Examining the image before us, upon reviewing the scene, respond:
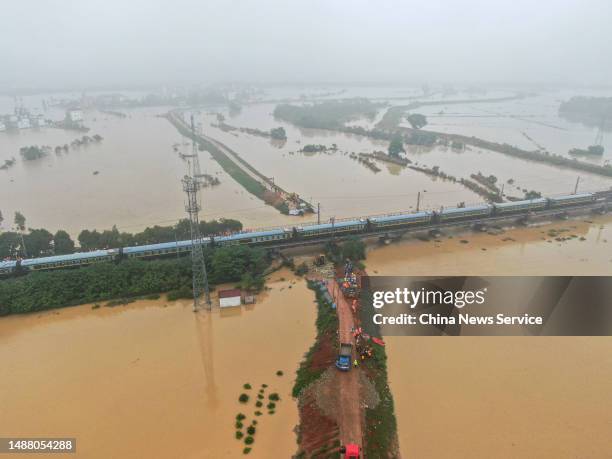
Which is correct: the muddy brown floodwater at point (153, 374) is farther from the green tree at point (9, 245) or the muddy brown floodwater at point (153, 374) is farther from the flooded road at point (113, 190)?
the flooded road at point (113, 190)

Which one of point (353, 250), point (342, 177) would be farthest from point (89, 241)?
point (342, 177)

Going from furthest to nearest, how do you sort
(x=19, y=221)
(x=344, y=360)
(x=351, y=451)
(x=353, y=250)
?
(x=19, y=221), (x=353, y=250), (x=344, y=360), (x=351, y=451)

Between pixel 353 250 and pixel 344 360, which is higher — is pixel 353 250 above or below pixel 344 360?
above

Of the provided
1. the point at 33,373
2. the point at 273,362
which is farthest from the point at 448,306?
the point at 33,373


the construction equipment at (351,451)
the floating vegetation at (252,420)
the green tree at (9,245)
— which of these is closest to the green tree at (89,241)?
the green tree at (9,245)

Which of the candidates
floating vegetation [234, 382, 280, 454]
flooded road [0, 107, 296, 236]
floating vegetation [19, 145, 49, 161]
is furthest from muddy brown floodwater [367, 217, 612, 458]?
floating vegetation [19, 145, 49, 161]

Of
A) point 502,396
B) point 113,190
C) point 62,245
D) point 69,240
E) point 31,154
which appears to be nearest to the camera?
point 502,396

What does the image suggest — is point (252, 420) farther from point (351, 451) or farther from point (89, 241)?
point (89, 241)
